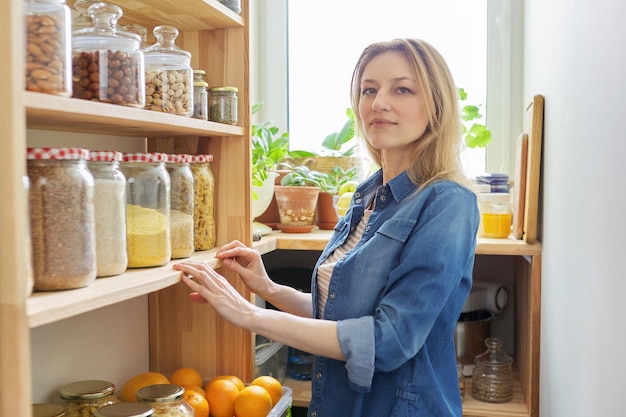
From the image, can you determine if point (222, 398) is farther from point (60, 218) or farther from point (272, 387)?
point (60, 218)

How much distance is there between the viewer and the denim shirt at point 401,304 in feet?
3.76

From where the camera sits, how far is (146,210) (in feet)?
3.66

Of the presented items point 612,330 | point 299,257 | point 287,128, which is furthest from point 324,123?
point 612,330

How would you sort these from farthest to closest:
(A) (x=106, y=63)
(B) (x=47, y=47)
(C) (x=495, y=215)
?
(C) (x=495, y=215) → (A) (x=106, y=63) → (B) (x=47, y=47)

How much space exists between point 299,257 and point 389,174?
3.61 ft

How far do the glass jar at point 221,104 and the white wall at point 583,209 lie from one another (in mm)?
672

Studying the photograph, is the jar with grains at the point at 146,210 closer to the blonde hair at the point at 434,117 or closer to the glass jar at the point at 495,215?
the blonde hair at the point at 434,117

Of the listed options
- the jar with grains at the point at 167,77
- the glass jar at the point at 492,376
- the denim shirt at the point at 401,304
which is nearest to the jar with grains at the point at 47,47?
the jar with grains at the point at 167,77

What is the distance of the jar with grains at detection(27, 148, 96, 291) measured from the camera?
833 millimetres

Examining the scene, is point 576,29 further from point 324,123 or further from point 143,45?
point 324,123

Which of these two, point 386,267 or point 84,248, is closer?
point 84,248

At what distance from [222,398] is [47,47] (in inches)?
31.4

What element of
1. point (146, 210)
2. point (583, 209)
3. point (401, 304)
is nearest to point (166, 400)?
point (146, 210)

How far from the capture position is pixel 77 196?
88cm
